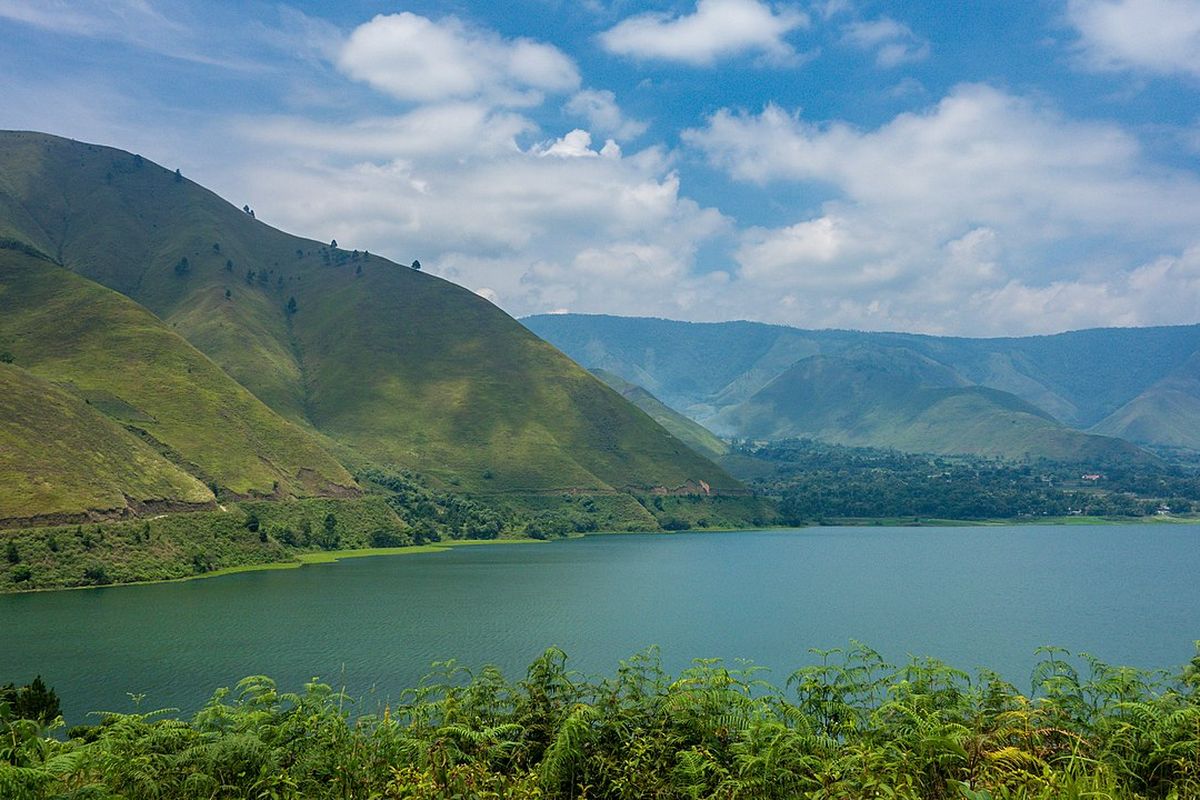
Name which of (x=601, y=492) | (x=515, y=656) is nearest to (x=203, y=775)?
(x=515, y=656)

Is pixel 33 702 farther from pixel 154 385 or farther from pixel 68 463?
pixel 154 385

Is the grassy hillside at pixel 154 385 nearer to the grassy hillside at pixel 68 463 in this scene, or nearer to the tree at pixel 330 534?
the tree at pixel 330 534

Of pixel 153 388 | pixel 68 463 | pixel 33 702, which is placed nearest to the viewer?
pixel 33 702

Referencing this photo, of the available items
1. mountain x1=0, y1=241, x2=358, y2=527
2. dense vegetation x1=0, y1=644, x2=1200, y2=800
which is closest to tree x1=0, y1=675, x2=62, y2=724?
dense vegetation x1=0, y1=644, x2=1200, y2=800

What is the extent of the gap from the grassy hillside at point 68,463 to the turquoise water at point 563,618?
12.5 metres

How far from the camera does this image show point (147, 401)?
134125mm

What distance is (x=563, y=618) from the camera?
78750 mm

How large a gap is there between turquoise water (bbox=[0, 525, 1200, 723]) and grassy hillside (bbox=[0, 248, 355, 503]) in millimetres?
29102

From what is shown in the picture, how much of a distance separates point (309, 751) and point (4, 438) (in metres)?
103

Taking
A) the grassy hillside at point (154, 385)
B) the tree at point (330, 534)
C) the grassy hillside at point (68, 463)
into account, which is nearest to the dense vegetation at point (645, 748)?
the grassy hillside at point (68, 463)

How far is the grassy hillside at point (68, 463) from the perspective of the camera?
9138 centimetres

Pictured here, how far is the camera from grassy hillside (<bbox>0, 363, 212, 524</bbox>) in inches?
3597

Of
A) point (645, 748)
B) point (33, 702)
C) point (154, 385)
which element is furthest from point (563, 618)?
point (154, 385)

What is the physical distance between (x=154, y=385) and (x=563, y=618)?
320ft
